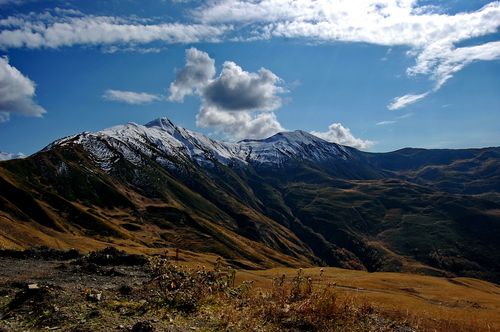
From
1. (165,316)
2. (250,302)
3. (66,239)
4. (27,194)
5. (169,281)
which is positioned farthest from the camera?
(27,194)

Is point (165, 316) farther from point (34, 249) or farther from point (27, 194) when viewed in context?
point (27, 194)

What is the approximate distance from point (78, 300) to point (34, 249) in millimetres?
23977

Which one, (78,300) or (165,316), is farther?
(78,300)

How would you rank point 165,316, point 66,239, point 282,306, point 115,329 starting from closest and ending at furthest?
point 115,329
point 165,316
point 282,306
point 66,239

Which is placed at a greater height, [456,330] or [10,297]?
[10,297]

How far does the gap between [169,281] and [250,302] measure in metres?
3.58

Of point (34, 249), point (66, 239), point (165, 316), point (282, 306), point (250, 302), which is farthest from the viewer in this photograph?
point (66, 239)

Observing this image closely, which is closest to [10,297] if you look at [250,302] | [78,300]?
[78,300]

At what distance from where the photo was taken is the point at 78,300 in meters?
16.0

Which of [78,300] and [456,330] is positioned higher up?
[78,300]

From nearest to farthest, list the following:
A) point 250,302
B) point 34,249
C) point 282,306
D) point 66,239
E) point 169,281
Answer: point 282,306 < point 250,302 < point 169,281 < point 34,249 < point 66,239

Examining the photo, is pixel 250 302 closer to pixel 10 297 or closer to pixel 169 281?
pixel 169 281

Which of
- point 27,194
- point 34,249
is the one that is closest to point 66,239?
point 27,194

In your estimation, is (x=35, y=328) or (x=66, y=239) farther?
(x=66, y=239)
